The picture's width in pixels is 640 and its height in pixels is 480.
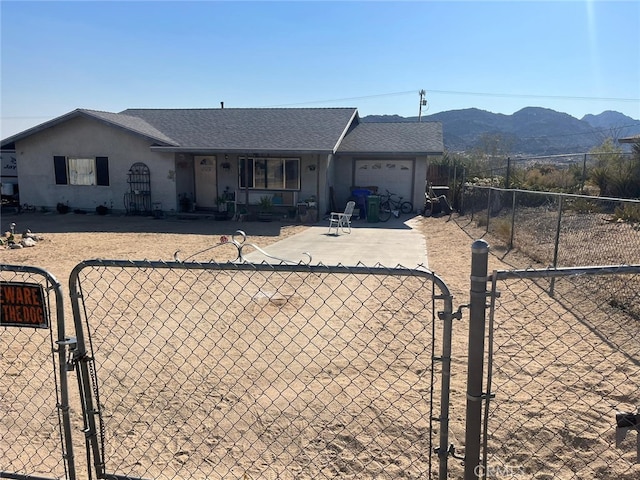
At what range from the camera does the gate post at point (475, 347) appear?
2031 mm

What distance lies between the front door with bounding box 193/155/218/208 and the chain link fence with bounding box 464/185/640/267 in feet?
34.6

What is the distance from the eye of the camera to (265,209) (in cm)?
1806

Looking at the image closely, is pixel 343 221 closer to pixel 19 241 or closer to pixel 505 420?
pixel 19 241

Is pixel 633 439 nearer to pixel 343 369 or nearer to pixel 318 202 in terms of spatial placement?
pixel 343 369

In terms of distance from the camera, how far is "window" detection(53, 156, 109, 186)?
1920 cm

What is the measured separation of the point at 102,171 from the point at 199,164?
12.8 feet

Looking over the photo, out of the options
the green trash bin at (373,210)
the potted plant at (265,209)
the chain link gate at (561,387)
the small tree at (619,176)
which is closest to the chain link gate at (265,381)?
the chain link gate at (561,387)

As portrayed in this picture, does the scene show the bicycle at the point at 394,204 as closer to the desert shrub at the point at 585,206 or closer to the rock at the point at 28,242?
the desert shrub at the point at 585,206

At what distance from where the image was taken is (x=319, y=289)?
738cm

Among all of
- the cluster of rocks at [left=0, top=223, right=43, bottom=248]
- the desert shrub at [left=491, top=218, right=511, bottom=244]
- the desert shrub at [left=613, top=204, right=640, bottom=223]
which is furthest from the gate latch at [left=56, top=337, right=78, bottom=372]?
the desert shrub at [left=613, top=204, right=640, bottom=223]

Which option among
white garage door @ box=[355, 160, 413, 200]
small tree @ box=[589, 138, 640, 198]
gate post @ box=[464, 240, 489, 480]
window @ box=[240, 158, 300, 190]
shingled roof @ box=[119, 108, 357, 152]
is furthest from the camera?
white garage door @ box=[355, 160, 413, 200]

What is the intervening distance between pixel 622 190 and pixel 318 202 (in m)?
10.8

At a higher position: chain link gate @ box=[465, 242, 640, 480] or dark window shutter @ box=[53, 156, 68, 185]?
dark window shutter @ box=[53, 156, 68, 185]

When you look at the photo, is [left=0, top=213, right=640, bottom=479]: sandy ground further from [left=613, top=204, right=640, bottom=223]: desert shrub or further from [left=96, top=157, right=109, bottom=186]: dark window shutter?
A: [left=96, top=157, right=109, bottom=186]: dark window shutter
